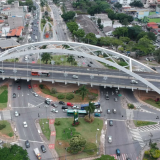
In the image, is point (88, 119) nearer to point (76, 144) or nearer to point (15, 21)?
point (76, 144)

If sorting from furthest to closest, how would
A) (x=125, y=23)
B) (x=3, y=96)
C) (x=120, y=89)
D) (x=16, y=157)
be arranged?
(x=125, y=23) → (x=120, y=89) → (x=3, y=96) → (x=16, y=157)

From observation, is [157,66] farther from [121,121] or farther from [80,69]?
[121,121]

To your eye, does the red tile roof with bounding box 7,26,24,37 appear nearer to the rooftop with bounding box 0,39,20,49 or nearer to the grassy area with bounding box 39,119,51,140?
the rooftop with bounding box 0,39,20,49

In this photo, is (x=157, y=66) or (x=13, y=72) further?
(x=157, y=66)

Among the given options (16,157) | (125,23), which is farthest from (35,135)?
(125,23)

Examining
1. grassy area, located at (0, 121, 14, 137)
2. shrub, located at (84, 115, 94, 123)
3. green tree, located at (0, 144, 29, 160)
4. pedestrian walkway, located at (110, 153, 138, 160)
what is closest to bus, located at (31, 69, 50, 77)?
grassy area, located at (0, 121, 14, 137)

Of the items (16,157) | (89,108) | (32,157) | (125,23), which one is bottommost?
(32,157)

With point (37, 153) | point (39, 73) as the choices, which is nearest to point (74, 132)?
point (37, 153)
